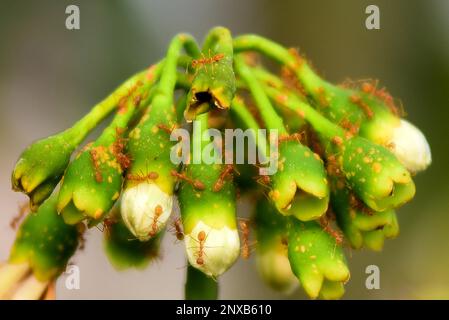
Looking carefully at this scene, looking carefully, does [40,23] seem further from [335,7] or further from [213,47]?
[213,47]

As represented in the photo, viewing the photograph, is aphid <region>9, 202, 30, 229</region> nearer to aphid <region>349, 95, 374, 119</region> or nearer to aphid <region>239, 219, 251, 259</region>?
aphid <region>239, 219, 251, 259</region>

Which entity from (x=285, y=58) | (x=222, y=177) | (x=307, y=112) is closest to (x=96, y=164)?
(x=222, y=177)

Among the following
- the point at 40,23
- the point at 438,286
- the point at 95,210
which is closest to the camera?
the point at 95,210

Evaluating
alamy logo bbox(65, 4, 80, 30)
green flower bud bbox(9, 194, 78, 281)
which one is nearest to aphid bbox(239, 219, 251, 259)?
green flower bud bbox(9, 194, 78, 281)

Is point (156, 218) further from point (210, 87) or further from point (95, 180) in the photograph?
point (210, 87)

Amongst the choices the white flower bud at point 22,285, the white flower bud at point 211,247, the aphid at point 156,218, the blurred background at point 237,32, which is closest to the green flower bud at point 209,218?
the white flower bud at point 211,247

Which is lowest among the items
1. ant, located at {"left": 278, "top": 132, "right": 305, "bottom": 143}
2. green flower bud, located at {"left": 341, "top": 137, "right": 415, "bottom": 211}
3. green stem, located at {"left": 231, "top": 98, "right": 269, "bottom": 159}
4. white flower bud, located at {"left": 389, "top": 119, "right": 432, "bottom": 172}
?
green flower bud, located at {"left": 341, "top": 137, "right": 415, "bottom": 211}

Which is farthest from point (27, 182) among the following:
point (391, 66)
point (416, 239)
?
point (391, 66)
